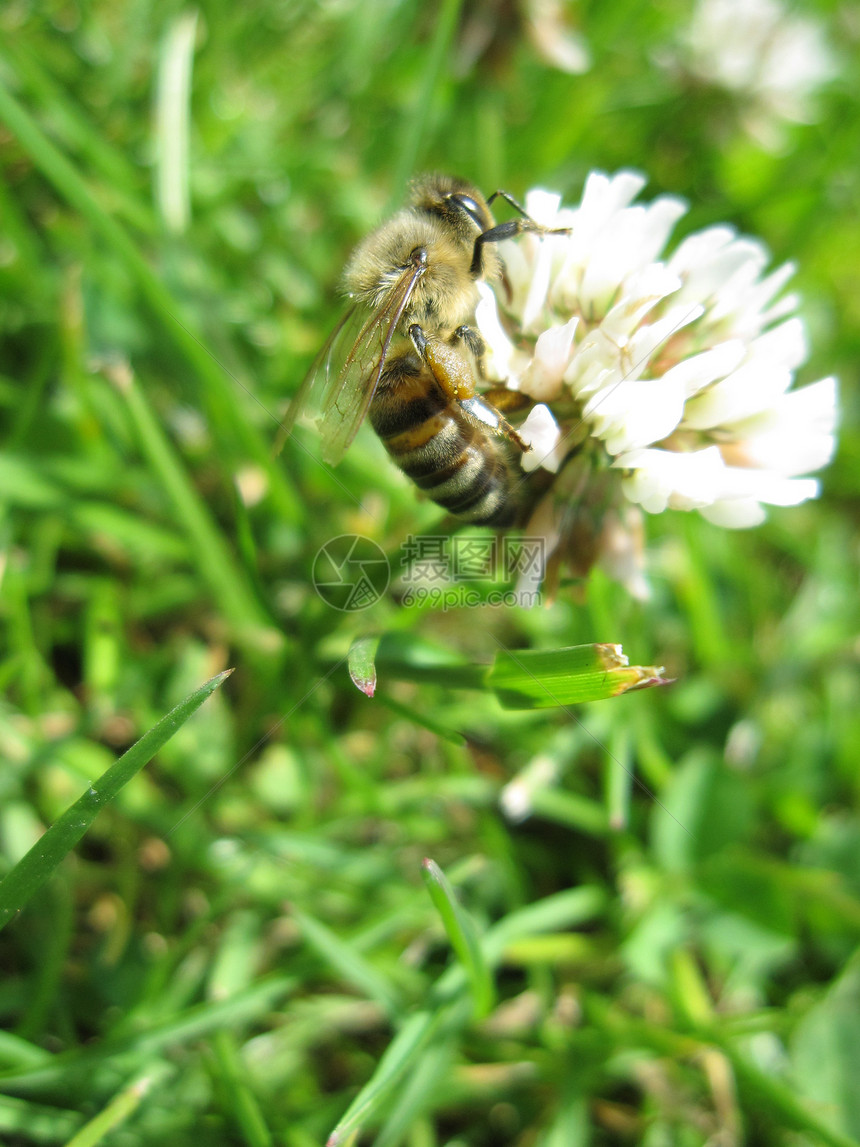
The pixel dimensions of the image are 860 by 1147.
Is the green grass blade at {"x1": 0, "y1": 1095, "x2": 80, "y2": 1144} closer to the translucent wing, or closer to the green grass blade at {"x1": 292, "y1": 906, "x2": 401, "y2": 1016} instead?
the green grass blade at {"x1": 292, "y1": 906, "x2": 401, "y2": 1016}

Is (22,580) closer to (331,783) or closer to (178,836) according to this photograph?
(178,836)

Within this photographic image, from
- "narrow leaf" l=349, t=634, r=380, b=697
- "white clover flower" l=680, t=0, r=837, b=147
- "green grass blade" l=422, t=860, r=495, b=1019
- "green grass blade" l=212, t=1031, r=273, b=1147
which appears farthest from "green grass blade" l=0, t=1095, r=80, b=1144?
"white clover flower" l=680, t=0, r=837, b=147

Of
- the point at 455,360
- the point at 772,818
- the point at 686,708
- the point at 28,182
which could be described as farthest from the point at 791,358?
the point at 28,182

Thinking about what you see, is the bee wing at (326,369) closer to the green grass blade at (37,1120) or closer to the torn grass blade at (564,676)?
the torn grass blade at (564,676)

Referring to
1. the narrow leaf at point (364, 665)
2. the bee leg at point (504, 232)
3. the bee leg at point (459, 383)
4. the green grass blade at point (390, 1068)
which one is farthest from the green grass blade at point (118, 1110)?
the bee leg at point (504, 232)

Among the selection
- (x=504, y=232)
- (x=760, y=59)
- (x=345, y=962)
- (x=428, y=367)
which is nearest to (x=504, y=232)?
(x=504, y=232)

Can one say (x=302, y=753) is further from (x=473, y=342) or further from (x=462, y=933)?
(x=473, y=342)

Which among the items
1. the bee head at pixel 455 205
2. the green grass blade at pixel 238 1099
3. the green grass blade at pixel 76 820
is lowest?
the green grass blade at pixel 238 1099
